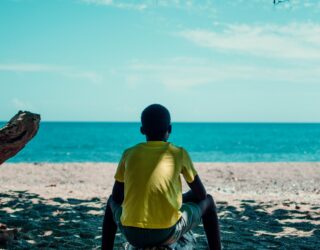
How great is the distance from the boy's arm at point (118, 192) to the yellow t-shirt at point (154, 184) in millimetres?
232

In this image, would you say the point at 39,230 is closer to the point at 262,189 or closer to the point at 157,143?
the point at 157,143

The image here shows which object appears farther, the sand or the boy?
the sand

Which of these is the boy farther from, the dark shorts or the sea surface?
the sea surface

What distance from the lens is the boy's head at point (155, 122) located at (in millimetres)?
3863

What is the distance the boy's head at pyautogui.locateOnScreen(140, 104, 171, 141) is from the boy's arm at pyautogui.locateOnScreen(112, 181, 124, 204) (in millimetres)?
476

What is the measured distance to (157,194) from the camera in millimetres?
3500

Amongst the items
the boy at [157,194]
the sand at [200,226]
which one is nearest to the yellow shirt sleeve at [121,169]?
the boy at [157,194]

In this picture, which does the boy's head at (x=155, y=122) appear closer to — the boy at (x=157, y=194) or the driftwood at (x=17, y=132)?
the boy at (x=157, y=194)

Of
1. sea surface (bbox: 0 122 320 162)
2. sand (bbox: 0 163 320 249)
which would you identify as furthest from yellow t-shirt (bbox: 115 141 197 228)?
sea surface (bbox: 0 122 320 162)

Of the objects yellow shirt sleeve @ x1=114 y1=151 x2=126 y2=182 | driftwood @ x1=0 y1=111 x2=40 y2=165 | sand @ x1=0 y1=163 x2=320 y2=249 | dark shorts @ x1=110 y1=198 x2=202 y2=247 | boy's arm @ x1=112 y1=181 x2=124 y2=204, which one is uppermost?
driftwood @ x1=0 y1=111 x2=40 y2=165

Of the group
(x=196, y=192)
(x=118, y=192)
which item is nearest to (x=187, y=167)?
(x=196, y=192)

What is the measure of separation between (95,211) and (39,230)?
6.10 ft

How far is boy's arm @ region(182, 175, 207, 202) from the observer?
12.4 feet

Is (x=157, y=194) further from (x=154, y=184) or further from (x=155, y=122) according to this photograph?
(x=155, y=122)
